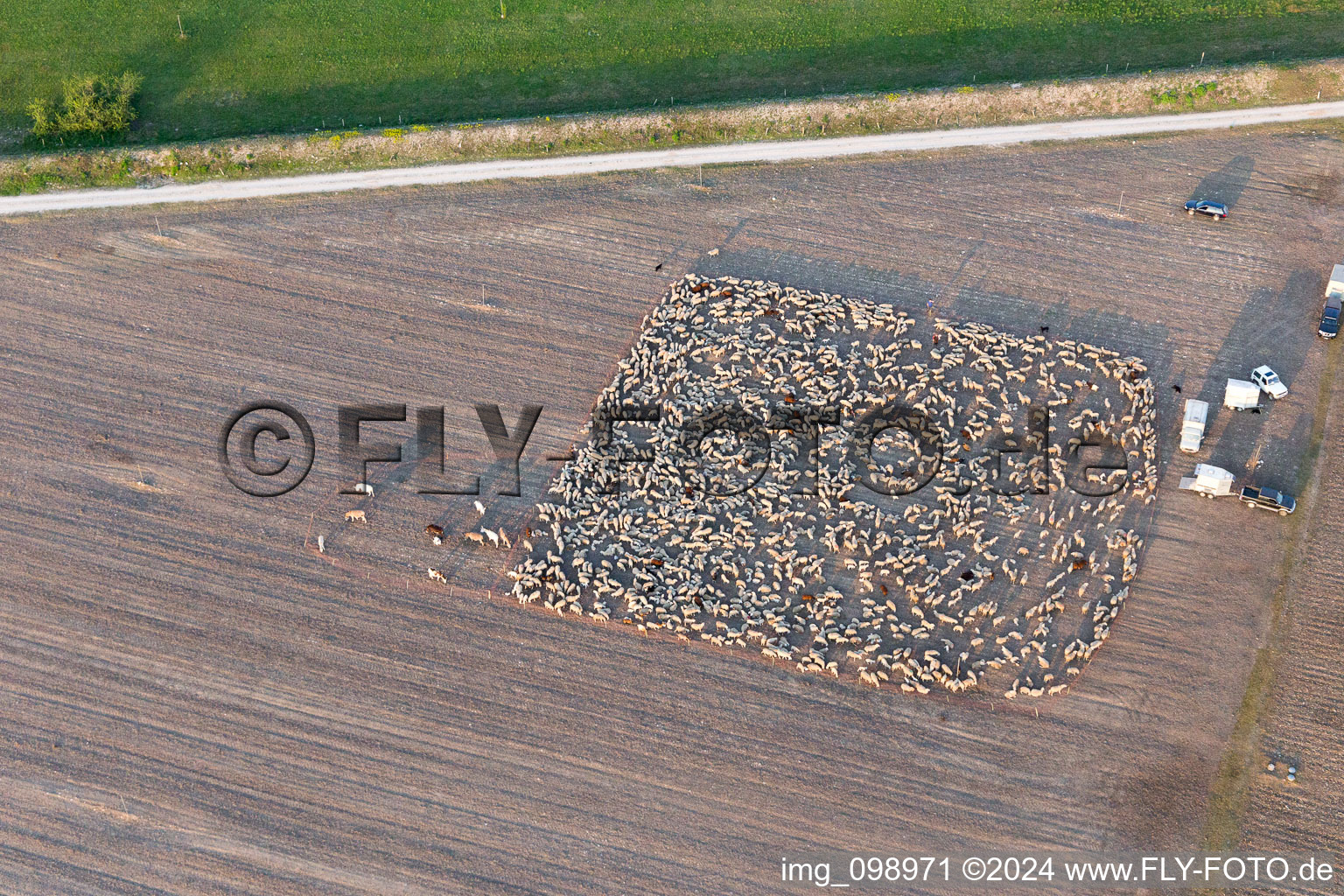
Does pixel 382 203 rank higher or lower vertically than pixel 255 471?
higher

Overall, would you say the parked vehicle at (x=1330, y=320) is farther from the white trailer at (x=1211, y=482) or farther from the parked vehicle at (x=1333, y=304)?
the white trailer at (x=1211, y=482)

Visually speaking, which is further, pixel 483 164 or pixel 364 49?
pixel 364 49

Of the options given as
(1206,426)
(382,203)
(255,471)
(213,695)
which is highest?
(382,203)

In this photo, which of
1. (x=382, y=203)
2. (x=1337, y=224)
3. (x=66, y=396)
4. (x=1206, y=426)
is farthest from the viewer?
(x=382, y=203)

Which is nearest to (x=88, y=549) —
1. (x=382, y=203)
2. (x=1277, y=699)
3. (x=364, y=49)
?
(x=382, y=203)

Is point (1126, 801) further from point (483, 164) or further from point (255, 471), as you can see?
point (483, 164)

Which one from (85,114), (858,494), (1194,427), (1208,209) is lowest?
(858,494)

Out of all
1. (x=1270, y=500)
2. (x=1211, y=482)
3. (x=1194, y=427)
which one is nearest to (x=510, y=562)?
(x=1211, y=482)

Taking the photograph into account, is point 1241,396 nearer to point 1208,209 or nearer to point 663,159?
point 1208,209

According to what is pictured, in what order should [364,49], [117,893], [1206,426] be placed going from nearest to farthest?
[117,893] < [1206,426] < [364,49]
